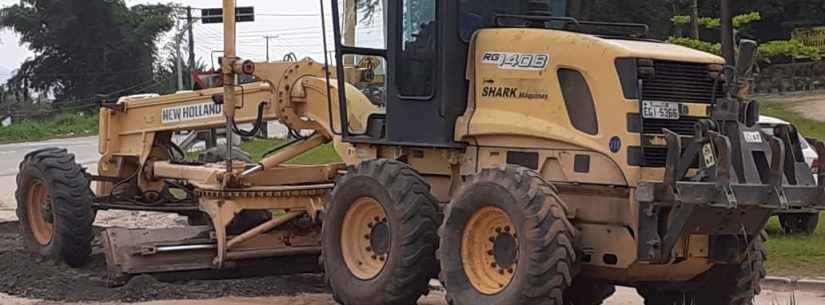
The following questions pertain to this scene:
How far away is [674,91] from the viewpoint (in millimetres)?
8977

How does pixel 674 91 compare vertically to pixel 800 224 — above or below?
above

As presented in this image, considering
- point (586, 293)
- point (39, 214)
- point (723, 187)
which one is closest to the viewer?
point (723, 187)

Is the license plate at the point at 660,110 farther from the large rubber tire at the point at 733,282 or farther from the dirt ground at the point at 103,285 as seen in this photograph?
the dirt ground at the point at 103,285

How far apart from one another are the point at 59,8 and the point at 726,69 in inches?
3149

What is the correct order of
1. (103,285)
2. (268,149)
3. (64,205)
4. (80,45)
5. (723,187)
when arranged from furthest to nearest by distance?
(80,45) → (268,149) → (64,205) → (103,285) → (723,187)

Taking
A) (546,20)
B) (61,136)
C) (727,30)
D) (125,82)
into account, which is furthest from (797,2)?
(125,82)

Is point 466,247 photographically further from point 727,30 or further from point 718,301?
point 727,30

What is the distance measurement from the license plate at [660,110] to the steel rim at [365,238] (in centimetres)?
216

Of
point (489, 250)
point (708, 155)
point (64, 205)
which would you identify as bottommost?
point (64, 205)

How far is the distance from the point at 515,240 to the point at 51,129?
196 feet

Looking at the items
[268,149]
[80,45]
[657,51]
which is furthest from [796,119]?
[80,45]

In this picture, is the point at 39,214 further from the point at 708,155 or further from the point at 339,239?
the point at 708,155

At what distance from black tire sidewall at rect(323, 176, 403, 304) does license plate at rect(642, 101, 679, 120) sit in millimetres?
1961

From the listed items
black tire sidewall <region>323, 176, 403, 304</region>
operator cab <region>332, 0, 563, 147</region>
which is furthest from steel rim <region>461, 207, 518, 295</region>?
operator cab <region>332, 0, 563, 147</region>
